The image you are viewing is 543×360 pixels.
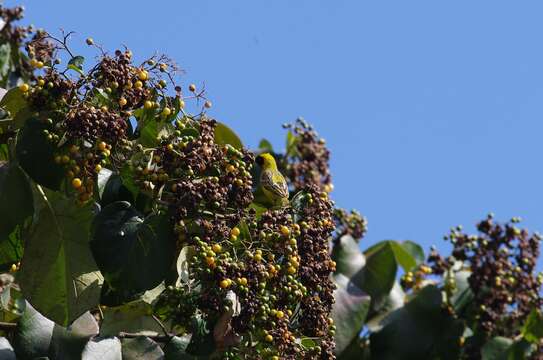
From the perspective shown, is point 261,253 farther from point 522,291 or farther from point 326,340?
point 522,291

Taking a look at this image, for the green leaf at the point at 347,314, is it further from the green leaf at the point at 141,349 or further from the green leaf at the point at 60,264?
the green leaf at the point at 60,264

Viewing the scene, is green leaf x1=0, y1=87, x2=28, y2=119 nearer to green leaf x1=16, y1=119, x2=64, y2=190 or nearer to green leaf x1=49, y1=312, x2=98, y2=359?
green leaf x1=16, y1=119, x2=64, y2=190

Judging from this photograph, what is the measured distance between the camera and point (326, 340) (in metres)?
3.00

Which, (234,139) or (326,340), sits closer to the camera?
(326,340)

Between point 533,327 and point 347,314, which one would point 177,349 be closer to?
point 347,314

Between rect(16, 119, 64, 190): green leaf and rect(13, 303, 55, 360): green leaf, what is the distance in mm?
440

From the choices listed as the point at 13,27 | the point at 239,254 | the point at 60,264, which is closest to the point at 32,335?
the point at 60,264

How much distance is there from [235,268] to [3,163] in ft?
2.35

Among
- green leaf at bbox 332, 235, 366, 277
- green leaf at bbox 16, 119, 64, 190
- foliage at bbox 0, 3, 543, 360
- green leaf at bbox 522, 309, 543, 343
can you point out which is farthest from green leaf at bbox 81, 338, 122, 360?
green leaf at bbox 522, 309, 543, 343

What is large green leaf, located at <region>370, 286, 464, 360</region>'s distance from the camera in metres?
5.52

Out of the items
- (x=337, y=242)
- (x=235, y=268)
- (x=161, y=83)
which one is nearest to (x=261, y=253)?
(x=235, y=268)

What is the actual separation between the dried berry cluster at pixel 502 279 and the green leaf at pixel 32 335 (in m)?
2.75

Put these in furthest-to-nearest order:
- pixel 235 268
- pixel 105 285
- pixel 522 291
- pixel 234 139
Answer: pixel 522 291 → pixel 234 139 → pixel 105 285 → pixel 235 268

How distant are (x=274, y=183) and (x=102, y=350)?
2.40 feet
